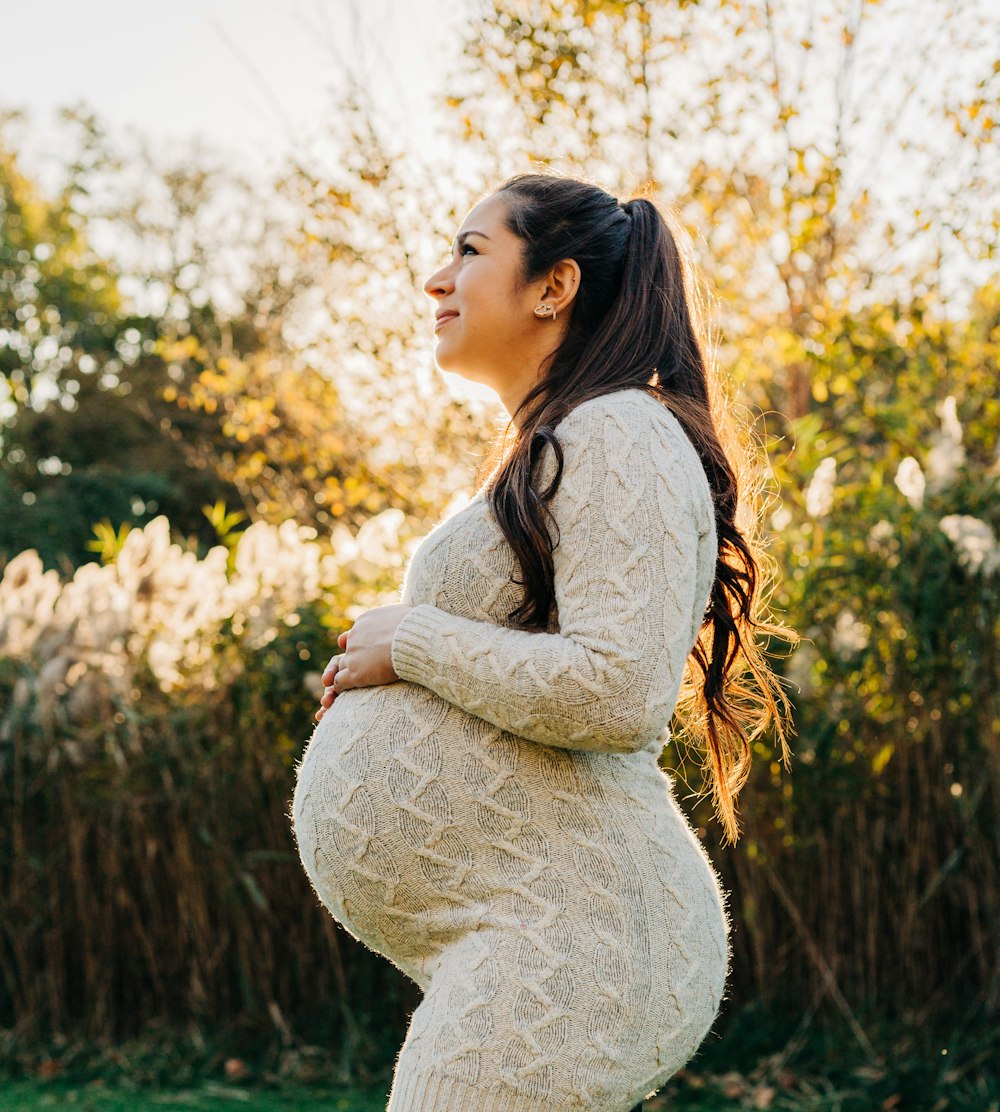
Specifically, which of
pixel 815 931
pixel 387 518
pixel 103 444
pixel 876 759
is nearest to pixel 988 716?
pixel 876 759

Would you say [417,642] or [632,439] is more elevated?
[632,439]

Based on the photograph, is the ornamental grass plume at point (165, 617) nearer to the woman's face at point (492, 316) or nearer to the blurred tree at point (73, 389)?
the woman's face at point (492, 316)

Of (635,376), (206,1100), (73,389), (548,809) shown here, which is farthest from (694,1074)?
(73,389)

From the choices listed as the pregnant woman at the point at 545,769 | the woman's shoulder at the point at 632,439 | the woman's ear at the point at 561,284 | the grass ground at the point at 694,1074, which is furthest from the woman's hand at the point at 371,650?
the grass ground at the point at 694,1074

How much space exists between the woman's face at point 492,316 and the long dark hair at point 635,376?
0.9 inches

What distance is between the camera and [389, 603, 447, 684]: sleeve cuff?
5.29ft

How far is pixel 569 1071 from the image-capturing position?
4.92ft

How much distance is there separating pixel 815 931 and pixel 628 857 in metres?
2.89

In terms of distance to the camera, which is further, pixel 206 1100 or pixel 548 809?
pixel 206 1100

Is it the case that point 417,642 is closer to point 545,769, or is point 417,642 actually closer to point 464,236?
point 545,769

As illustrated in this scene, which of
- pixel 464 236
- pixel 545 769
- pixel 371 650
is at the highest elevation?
pixel 464 236

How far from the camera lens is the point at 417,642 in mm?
1624

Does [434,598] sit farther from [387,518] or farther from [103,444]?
[103,444]

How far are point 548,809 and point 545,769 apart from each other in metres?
0.05
